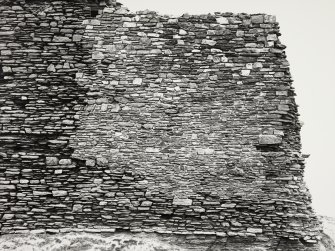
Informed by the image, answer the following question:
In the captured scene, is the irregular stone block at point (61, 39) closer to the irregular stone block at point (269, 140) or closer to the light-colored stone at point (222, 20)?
the light-colored stone at point (222, 20)


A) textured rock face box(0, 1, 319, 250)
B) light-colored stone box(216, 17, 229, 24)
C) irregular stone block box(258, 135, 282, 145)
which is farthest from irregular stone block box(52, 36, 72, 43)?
irregular stone block box(258, 135, 282, 145)

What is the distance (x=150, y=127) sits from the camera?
8.08 m

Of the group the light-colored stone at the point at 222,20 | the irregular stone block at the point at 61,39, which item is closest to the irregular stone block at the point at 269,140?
the light-colored stone at the point at 222,20

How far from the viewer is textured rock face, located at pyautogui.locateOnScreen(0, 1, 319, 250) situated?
790cm

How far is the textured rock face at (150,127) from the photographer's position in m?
7.90

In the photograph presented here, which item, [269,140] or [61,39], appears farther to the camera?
[61,39]

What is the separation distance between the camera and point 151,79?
816 centimetres

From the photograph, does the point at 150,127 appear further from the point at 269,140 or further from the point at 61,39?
the point at 61,39

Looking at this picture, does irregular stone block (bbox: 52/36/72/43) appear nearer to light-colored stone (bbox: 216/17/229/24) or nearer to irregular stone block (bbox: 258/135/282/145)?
light-colored stone (bbox: 216/17/229/24)

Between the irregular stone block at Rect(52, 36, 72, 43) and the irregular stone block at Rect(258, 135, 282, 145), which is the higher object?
the irregular stone block at Rect(52, 36, 72, 43)

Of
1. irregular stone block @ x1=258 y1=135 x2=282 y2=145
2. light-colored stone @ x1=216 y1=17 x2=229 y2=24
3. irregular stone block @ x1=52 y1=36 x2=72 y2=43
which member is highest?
light-colored stone @ x1=216 y1=17 x2=229 y2=24

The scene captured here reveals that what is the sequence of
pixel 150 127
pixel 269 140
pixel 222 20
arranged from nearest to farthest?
pixel 269 140 → pixel 150 127 → pixel 222 20

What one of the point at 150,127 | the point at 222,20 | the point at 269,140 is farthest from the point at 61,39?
the point at 269,140

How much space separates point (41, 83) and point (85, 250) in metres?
3.38
